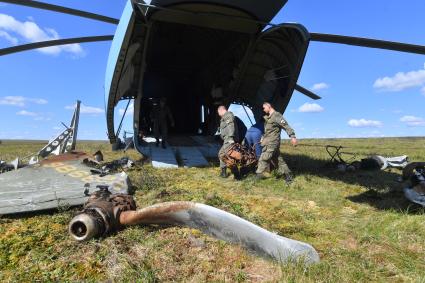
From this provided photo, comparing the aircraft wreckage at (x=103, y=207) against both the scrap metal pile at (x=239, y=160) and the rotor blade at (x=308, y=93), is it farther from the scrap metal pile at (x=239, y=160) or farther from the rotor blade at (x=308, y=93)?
the rotor blade at (x=308, y=93)

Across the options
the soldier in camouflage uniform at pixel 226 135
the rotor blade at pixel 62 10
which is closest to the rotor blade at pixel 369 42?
the soldier in camouflage uniform at pixel 226 135

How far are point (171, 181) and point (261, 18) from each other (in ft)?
17.1

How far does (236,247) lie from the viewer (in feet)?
14.2

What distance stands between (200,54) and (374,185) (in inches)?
371

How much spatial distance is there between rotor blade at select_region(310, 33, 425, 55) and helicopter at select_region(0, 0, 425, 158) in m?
0.03

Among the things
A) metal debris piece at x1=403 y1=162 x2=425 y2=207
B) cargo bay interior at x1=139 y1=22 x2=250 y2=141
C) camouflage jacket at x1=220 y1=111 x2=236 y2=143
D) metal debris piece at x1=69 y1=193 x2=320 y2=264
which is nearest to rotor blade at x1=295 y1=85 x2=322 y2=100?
cargo bay interior at x1=139 y1=22 x2=250 y2=141

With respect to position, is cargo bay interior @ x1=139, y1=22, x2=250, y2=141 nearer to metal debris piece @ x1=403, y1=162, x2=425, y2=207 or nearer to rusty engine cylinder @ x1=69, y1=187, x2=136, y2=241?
metal debris piece @ x1=403, y1=162, x2=425, y2=207

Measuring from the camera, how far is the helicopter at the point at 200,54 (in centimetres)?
1033

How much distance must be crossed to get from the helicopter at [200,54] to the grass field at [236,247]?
5093 millimetres

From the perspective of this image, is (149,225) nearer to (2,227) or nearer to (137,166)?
(2,227)

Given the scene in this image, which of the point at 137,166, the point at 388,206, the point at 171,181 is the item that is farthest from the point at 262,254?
the point at 137,166

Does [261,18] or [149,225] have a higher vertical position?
[261,18]

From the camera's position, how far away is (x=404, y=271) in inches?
159

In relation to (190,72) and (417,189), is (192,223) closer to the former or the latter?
(417,189)
